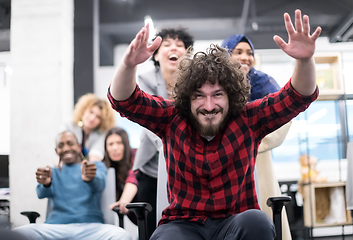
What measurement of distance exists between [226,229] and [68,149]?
4.63 feet

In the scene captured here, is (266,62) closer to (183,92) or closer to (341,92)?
(341,92)

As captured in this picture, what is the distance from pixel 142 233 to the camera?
4.11 feet

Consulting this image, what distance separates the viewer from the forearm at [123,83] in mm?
1043

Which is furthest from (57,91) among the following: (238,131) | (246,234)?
(246,234)

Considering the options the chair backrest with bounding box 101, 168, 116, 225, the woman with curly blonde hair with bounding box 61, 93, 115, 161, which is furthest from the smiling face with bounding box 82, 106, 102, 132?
the chair backrest with bounding box 101, 168, 116, 225

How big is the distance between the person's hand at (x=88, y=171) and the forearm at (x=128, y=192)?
0.89 ft

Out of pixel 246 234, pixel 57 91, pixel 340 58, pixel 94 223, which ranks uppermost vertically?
pixel 340 58

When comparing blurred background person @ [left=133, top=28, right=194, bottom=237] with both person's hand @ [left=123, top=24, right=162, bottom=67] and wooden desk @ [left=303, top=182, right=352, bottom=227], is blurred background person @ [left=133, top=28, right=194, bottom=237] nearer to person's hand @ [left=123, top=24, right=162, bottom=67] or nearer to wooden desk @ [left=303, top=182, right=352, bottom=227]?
person's hand @ [left=123, top=24, right=162, bottom=67]

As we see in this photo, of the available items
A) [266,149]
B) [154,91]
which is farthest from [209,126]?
[154,91]

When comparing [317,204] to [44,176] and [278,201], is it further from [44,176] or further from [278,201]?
[44,176]

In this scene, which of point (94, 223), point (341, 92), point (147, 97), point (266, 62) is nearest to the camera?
point (147, 97)

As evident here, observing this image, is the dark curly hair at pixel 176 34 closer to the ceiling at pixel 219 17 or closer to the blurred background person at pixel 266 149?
the blurred background person at pixel 266 149

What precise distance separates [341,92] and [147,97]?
2263 millimetres

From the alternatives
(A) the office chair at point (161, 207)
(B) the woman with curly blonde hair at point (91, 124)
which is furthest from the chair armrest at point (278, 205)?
(B) the woman with curly blonde hair at point (91, 124)
